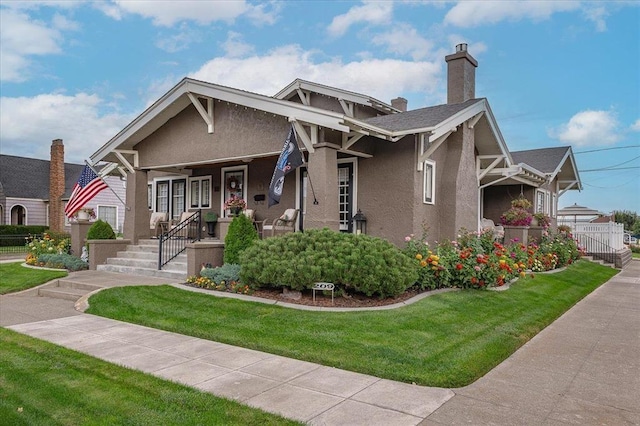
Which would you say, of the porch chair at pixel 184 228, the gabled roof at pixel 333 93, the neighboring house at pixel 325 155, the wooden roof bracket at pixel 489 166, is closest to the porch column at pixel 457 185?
the neighboring house at pixel 325 155

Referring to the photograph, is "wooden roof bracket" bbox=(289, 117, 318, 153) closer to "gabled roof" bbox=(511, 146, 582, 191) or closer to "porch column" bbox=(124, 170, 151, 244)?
"porch column" bbox=(124, 170, 151, 244)

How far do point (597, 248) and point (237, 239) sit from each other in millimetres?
16109

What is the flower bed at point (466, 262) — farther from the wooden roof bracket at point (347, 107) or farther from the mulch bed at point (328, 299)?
the wooden roof bracket at point (347, 107)

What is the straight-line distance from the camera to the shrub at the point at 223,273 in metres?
9.30

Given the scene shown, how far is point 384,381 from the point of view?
15.6 ft

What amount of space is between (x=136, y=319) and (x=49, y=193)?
28764 mm

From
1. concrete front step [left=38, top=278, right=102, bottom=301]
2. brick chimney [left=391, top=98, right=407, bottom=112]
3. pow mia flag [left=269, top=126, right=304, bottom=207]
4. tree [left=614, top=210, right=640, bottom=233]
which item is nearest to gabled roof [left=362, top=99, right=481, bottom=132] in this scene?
pow mia flag [left=269, top=126, right=304, bottom=207]

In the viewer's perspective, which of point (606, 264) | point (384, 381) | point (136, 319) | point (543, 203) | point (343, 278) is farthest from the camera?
point (543, 203)

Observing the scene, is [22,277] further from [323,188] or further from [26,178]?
[26,178]

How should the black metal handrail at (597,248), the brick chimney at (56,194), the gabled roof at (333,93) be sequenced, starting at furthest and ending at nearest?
the brick chimney at (56,194) < the black metal handrail at (597,248) < the gabled roof at (333,93)

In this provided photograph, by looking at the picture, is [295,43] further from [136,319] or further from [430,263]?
[136,319]

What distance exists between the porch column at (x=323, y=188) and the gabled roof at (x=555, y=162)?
1188 centimetres

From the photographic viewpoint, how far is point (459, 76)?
14.4 metres

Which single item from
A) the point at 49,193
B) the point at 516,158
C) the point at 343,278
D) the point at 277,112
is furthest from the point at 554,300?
the point at 49,193
